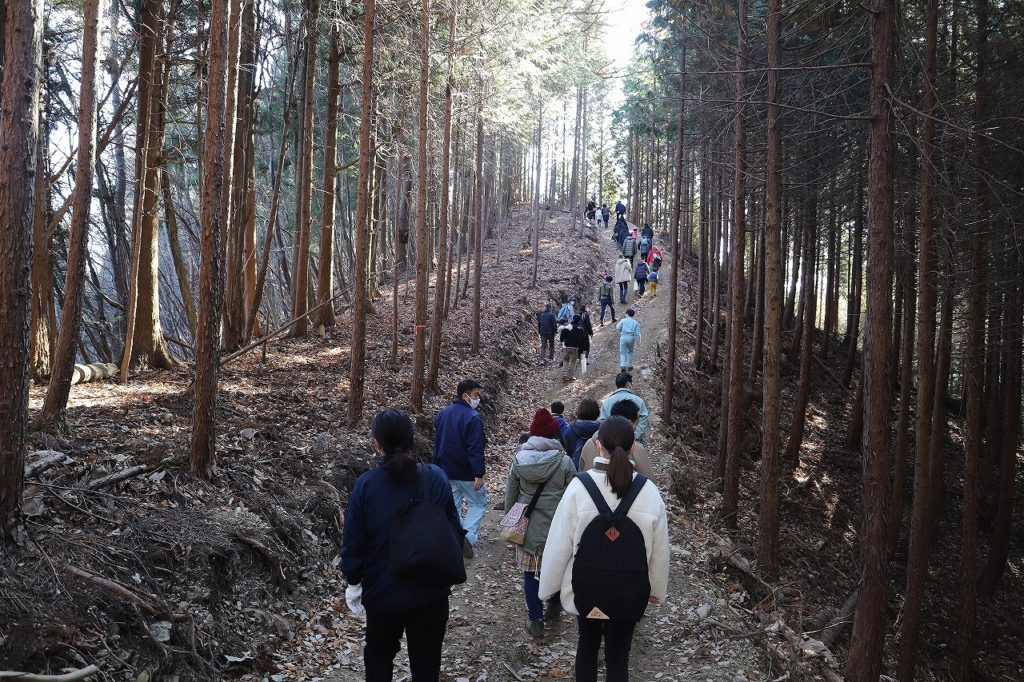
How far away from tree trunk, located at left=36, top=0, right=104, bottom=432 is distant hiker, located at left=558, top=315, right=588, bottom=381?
44.2ft

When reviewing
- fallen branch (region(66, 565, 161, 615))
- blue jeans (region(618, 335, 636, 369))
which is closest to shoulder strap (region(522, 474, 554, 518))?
fallen branch (region(66, 565, 161, 615))

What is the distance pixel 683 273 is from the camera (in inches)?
1293

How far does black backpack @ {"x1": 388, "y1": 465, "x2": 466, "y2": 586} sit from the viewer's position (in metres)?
3.68

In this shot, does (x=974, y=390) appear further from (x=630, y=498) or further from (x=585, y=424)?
(x=630, y=498)

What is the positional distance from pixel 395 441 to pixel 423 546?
620mm

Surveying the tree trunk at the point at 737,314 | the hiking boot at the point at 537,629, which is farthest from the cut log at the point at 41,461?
the tree trunk at the point at 737,314

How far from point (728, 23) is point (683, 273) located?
17088mm

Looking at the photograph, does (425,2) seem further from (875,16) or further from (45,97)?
(45,97)

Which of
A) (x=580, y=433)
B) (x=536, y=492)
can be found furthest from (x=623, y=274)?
(x=536, y=492)

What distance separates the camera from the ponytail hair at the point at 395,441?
382 centimetres

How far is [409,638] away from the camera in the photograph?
3.89m

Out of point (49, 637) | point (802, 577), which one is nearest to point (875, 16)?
point (49, 637)

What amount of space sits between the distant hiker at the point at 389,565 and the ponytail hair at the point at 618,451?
98cm

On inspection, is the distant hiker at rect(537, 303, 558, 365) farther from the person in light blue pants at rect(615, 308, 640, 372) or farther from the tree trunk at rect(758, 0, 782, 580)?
the tree trunk at rect(758, 0, 782, 580)
